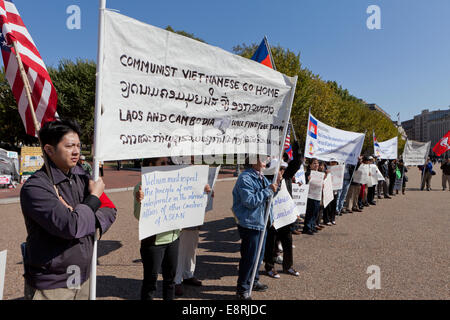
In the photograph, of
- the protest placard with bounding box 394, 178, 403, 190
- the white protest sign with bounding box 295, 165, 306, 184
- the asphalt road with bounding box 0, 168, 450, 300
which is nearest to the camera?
the asphalt road with bounding box 0, 168, 450, 300

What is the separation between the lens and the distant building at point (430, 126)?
146 metres

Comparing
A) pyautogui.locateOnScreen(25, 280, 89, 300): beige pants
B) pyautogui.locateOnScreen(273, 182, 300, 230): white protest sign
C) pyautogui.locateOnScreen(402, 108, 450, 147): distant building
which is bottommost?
pyautogui.locateOnScreen(25, 280, 89, 300): beige pants

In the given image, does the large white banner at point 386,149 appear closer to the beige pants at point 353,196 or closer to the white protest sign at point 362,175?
the white protest sign at point 362,175

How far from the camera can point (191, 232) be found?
161 inches

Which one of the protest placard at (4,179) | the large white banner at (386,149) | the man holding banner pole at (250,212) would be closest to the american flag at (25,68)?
the man holding banner pole at (250,212)

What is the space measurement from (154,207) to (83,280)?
82 cm

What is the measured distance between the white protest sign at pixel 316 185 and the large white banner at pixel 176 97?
3976 mm

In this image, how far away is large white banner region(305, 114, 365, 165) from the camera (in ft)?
20.6

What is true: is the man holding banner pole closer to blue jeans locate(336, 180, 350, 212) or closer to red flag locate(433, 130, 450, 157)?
blue jeans locate(336, 180, 350, 212)

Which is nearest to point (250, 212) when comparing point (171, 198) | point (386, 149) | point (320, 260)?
point (171, 198)

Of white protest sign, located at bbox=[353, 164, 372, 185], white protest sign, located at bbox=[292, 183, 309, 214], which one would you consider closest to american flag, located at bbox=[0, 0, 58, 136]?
white protest sign, located at bbox=[292, 183, 309, 214]

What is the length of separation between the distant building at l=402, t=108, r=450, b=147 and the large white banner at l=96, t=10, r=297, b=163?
169 metres
